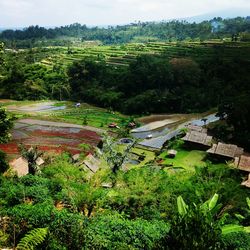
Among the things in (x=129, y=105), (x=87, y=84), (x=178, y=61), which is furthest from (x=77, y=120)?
(x=178, y=61)

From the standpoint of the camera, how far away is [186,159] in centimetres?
4700

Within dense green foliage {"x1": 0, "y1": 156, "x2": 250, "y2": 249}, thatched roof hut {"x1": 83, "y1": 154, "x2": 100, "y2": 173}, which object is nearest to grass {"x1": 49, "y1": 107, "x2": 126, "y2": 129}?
thatched roof hut {"x1": 83, "y1": 154, "x2": 100, "y2": 173}

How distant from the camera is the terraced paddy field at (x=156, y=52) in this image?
96.7m

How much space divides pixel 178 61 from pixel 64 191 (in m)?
70.6

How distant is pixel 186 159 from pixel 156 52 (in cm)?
6546

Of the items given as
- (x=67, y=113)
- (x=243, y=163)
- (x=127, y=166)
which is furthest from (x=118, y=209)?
(x=67, y=113)

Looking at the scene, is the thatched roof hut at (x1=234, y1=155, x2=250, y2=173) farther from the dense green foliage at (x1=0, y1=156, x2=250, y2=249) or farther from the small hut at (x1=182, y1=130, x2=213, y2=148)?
the dense green foliage at (x1=0, y1=156, x2=250, y2=249)

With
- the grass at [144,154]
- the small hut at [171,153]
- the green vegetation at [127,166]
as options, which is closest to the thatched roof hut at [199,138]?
the green vegetation at [127,166]

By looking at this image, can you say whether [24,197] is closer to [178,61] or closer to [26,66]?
[178,61]

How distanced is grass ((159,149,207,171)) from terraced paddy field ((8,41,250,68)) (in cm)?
4556

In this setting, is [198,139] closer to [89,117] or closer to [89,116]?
[89,117]

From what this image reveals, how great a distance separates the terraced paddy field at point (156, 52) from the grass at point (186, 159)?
149ft

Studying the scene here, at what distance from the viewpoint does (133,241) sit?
1567 cm

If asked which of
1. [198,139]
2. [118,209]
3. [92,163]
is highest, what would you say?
[118,209]
